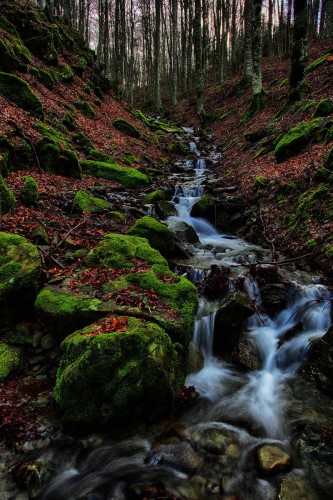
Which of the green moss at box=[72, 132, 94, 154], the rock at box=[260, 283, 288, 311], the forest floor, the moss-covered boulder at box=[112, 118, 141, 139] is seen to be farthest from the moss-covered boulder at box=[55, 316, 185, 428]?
the moss-covered boulder at box=[112, 118, 141, 139]

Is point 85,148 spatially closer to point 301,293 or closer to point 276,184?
point 276,184

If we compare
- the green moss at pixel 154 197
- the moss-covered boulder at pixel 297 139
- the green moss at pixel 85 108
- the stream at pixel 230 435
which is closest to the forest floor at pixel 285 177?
the moss-covered boulder at pixel 297 139

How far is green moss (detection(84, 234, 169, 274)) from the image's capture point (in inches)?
233

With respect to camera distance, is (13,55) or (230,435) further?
(13,55)

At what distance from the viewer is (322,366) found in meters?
4.90

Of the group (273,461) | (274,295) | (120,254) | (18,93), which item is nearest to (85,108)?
(18,93)

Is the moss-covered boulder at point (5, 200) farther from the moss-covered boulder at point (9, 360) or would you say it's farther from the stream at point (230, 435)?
the stream at point (230, 435)

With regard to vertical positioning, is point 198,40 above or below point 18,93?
above

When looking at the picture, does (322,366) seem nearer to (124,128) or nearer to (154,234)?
(154,234)

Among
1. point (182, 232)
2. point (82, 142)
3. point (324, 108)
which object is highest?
point (324, 108)

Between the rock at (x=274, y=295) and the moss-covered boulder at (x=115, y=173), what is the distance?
295 inches

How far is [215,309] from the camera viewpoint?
246 inches

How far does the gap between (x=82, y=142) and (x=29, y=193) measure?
6690 mm

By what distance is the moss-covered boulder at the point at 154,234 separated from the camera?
7.75 m
